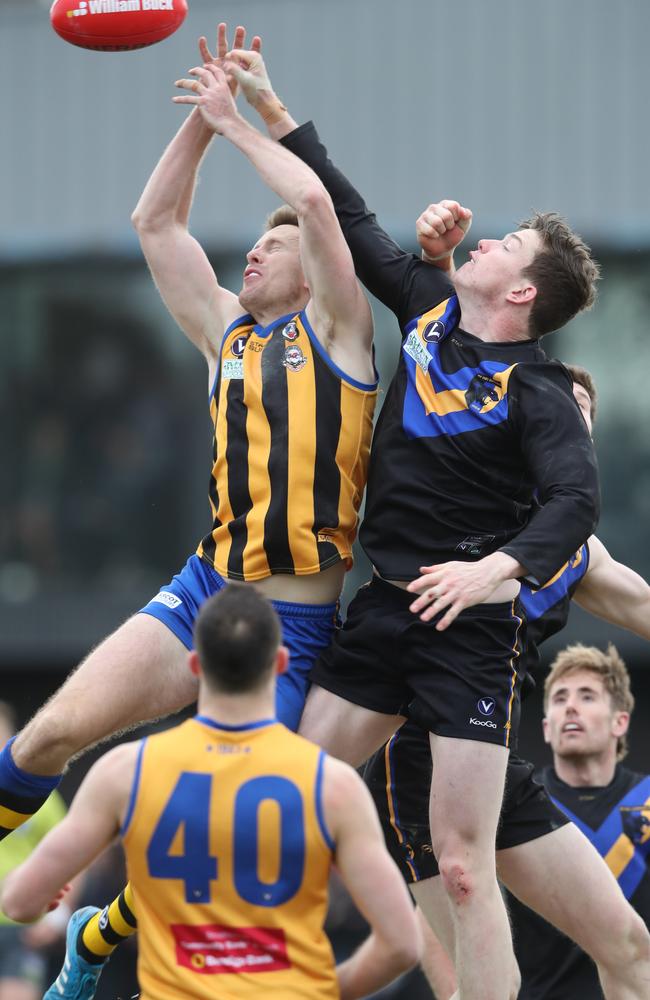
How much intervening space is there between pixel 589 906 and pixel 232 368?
2.53 m

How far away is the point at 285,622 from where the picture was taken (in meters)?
5.79

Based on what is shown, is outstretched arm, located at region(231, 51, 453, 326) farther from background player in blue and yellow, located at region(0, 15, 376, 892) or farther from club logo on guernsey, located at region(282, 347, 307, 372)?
club logo on guernsey, located at region(282, 347, 307, 372)

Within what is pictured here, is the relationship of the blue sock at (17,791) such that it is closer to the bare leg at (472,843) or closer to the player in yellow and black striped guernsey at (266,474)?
the player in yellow and black striped guernsey at (266,474)

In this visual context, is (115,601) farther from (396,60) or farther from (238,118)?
(238,118)

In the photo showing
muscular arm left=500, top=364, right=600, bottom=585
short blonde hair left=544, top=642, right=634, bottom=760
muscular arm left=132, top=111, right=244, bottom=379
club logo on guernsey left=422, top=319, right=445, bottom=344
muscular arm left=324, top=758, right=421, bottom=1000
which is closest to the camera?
muscular arm left=324, top=758, right=421, bottom=1000

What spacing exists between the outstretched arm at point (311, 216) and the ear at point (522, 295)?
553mm

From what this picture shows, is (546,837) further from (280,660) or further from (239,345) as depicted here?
(280,660)

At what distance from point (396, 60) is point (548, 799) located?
10642 millimetres

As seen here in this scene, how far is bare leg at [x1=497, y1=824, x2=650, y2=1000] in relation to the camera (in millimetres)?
6082

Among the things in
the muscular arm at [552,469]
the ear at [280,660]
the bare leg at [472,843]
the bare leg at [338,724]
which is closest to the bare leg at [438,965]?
the bare leg at [472,843]

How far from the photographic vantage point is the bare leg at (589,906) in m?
6.08

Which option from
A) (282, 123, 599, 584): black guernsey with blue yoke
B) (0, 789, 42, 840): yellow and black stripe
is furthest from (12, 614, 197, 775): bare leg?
(282, 123, 599, 584): black guernsey with blue yoke

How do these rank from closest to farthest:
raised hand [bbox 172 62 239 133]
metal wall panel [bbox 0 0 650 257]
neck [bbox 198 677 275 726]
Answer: neck [bbox 198 677 275 726]
raised hand [bbox 172 62 239 133]
metal wall panel [bbox 0 0 650 257]

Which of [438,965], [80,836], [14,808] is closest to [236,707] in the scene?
[80,836]
